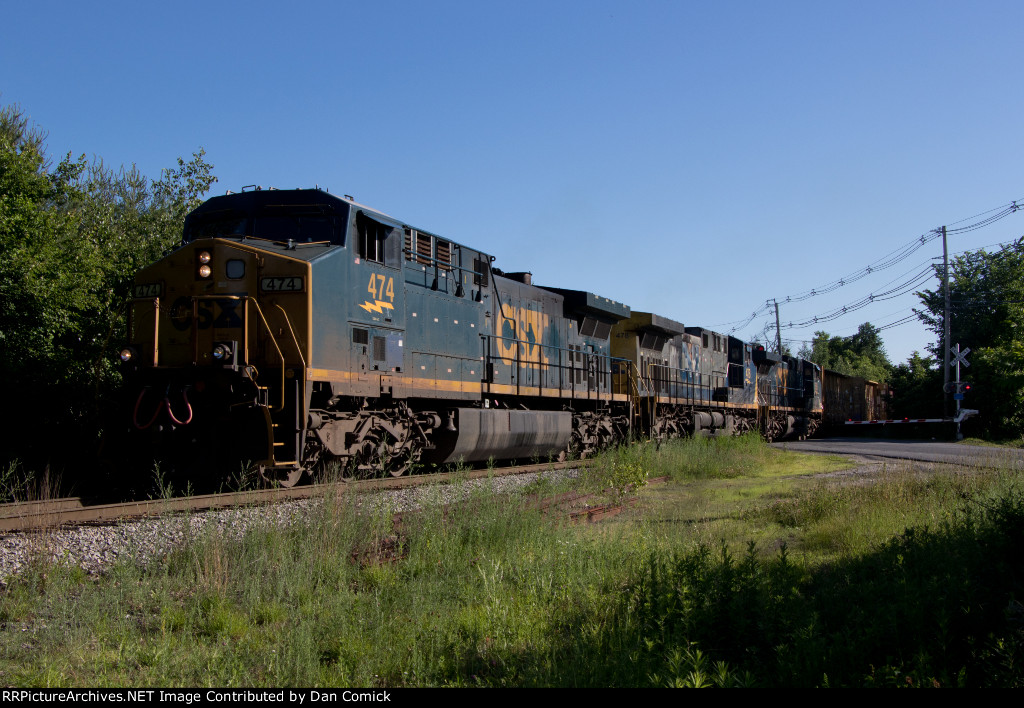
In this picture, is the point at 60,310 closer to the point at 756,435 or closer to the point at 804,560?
the point at 804,560

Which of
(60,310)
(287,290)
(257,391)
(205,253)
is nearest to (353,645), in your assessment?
(257,391)

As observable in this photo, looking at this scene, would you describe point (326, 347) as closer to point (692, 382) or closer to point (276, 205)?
point (276, 205)

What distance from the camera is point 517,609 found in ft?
15.4

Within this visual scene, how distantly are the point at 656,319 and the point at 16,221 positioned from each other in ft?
47.4

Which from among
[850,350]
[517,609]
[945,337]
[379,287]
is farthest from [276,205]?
[850,350]

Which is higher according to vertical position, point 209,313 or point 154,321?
point 209,313

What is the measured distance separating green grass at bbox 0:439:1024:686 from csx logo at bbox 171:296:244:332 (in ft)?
12.8

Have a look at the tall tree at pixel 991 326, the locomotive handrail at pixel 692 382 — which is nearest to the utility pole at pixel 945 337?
the tall tree at pixel 991 326

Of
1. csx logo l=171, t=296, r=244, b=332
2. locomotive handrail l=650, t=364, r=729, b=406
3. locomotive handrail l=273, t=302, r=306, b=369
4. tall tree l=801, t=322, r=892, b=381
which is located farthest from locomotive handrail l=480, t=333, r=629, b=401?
tall tree l=801, t=322, r=892, b=381

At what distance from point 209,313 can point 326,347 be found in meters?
1.53

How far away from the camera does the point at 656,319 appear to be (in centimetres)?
1962

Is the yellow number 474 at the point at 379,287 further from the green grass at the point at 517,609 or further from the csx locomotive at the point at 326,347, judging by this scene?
the green grass at the point at 517,609

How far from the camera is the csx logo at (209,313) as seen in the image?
9258 mm

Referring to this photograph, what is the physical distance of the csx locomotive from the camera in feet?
29.3
